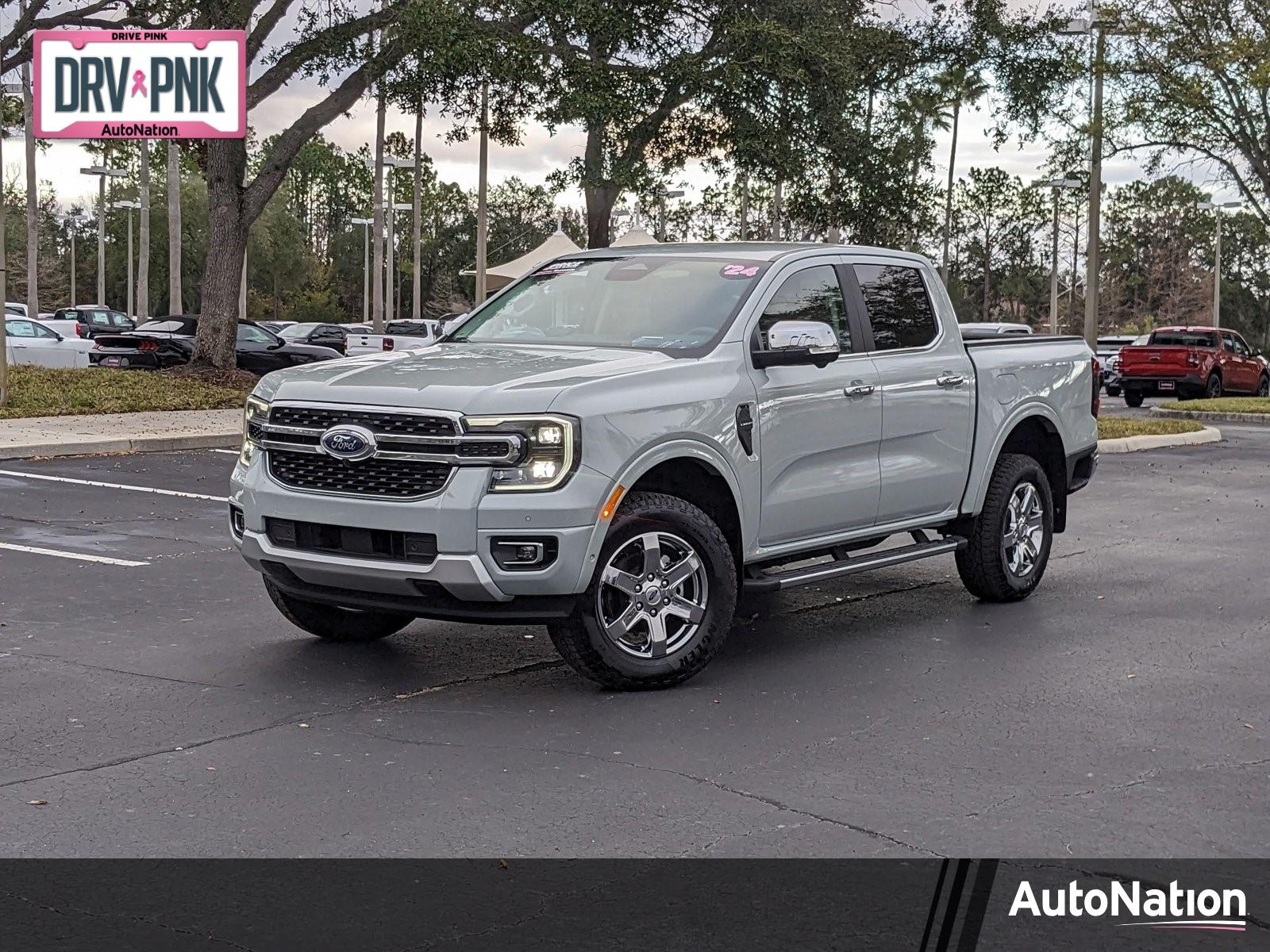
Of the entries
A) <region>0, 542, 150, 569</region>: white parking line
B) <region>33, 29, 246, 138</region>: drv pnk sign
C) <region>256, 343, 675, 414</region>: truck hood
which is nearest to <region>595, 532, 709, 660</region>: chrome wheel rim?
<region>256, 343, 675, 414</region>: truck hood

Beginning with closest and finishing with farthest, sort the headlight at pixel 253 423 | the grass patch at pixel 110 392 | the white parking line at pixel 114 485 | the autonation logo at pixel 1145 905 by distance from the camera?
the autonation logo at pixel 1145 905 → the headlight at pixel 253 423 → the white parking line at pixel 114 485 → the grass patch at pixel 110 392

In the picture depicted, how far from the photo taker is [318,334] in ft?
155

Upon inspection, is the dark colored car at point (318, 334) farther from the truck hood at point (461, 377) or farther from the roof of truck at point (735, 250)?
→ the truck hood at point (461, 377)

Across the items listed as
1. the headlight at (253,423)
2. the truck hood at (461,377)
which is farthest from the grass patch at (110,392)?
the truck hood at (461,377)

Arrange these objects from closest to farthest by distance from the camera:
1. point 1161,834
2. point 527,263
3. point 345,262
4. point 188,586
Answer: point 1161,834 → point 188,586 → point 527,263 → point 345,262

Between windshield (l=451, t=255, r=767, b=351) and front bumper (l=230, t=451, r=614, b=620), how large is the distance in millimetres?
1315

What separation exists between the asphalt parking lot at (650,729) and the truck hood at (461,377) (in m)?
1.25

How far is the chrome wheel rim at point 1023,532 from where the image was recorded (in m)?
9.34

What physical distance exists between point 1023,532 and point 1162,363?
27.7 m

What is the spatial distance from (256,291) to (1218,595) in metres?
96.7

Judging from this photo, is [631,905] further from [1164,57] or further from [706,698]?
[1164,57]

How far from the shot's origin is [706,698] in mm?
6883

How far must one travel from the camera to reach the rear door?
8.40 metres

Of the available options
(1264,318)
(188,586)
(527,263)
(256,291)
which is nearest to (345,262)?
(256,291)
